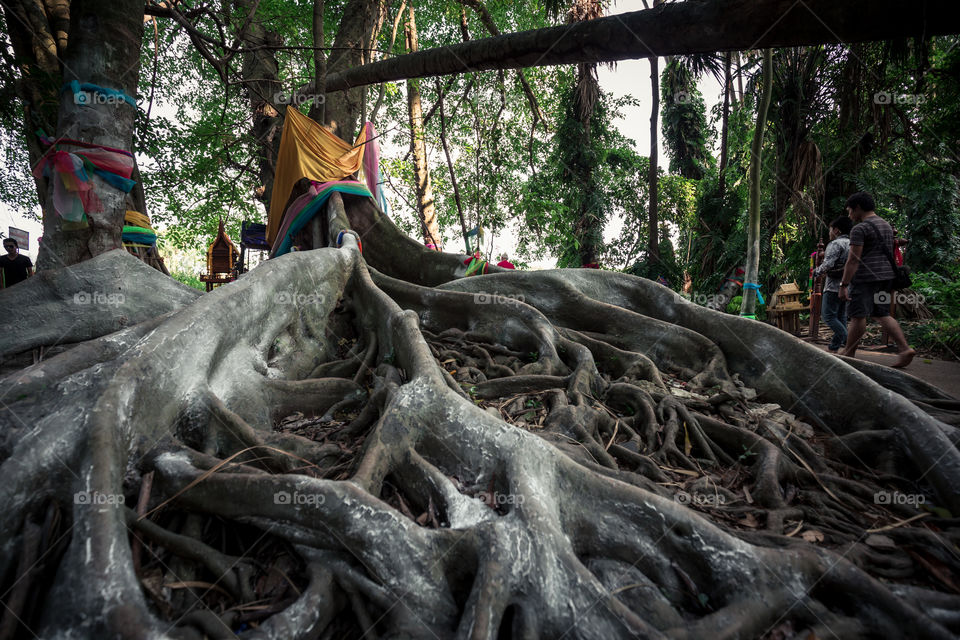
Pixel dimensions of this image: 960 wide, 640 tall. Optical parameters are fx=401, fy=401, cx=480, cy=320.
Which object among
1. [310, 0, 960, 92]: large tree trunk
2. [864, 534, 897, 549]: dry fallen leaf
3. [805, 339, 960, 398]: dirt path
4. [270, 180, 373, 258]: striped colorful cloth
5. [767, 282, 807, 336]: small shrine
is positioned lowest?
[864, 534, 897, 549]: dry fallen leaf

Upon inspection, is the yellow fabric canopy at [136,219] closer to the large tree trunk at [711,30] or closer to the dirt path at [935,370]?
the large tree trunk at [711,30]

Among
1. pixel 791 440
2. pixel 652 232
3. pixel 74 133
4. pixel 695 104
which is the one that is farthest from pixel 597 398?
pixel 695 104

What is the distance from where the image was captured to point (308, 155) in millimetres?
5391

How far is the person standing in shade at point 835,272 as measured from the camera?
16.9 feet

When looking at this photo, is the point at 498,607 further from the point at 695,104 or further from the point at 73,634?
the point at 695,104

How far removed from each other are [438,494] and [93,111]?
14.2 feet

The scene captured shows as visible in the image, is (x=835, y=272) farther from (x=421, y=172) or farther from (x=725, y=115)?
(x=421, y=172)

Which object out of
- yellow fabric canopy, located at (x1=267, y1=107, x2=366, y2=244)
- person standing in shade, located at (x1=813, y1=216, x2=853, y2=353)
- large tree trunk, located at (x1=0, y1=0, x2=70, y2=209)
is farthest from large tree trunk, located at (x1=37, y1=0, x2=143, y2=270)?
person standing in shade, located at (x1=813, y1=216, x2=853, y2=353)

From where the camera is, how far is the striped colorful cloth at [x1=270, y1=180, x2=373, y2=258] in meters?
5.26

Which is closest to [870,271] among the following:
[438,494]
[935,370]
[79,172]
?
[935,370]

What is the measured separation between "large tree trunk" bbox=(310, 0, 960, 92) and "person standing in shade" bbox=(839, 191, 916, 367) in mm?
2267

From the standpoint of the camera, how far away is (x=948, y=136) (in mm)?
6691

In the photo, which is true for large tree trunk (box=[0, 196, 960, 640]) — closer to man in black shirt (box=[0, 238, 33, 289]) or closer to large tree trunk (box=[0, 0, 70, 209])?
large tree trunk (box=[0, 0, 70, 209])

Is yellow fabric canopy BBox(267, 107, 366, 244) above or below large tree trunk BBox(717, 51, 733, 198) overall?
below
